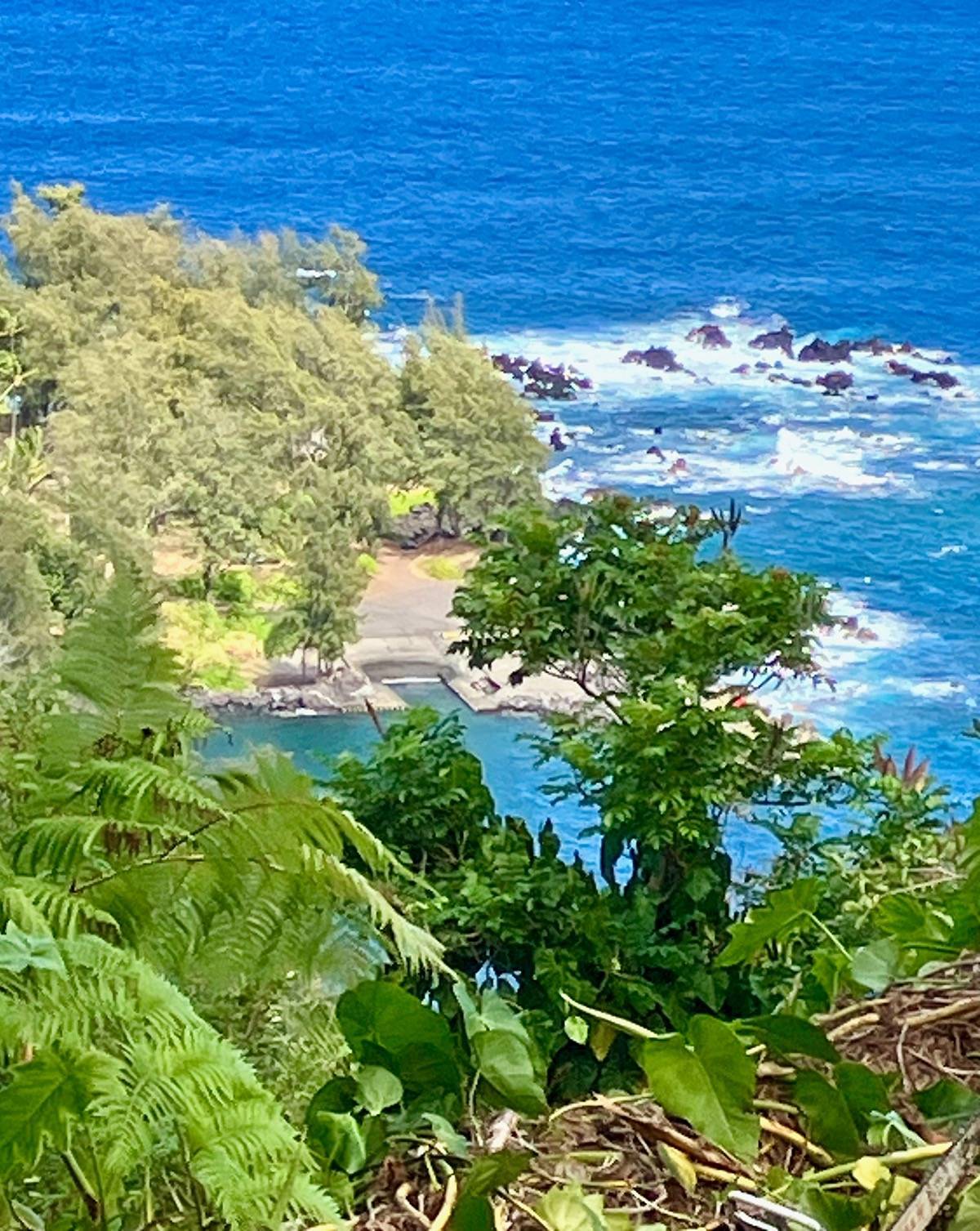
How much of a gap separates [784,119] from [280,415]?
2.27 m

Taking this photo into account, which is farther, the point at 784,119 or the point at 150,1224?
the point at 784,119

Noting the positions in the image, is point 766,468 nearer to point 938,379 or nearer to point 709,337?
point 709,337

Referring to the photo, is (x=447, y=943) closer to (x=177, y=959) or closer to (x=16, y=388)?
(x=177, y=959)

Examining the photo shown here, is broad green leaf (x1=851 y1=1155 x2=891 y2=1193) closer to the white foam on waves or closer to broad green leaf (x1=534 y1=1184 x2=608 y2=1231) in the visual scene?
broad green leaf (x1=534 y1=1184 x2=608 y2=1231)

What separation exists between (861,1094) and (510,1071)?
0.09 meters

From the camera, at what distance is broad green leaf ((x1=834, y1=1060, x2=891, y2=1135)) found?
1.33 feet

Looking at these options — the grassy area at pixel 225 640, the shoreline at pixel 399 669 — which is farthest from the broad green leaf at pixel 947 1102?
the grassy area at pixel 225 640

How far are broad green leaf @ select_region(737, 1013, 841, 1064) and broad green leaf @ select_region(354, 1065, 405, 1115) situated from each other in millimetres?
94

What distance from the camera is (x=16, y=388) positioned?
463 cm

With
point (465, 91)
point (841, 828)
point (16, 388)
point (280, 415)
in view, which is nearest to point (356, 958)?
point (841, 828)

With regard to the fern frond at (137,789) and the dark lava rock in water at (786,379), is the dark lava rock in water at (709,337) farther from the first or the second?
the fern frond at (137,789)

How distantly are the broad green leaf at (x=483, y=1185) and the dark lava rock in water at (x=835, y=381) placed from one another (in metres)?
4.69

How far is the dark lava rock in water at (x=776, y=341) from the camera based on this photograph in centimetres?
508

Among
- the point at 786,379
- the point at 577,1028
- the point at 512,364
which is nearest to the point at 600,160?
the point at 512,364
